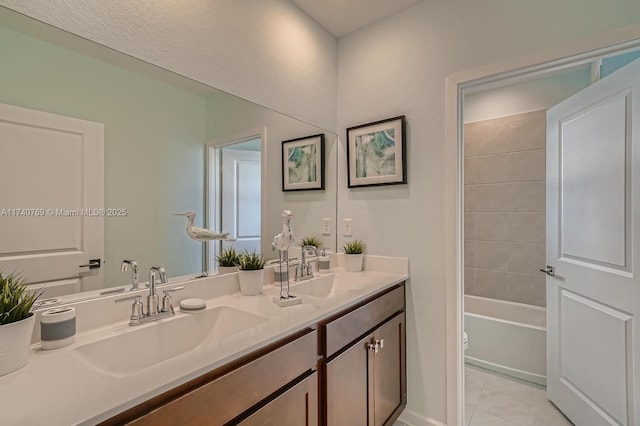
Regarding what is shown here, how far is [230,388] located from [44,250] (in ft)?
2.37

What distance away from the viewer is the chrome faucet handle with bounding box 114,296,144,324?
1.00 m

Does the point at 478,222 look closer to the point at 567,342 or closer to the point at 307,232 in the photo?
the point at 567,342

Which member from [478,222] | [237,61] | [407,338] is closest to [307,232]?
[407,338]

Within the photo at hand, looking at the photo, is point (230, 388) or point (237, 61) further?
point (237, 61)

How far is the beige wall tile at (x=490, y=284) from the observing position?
2830 mm

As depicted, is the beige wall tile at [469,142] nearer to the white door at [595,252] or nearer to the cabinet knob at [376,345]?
the white door at [595,252]

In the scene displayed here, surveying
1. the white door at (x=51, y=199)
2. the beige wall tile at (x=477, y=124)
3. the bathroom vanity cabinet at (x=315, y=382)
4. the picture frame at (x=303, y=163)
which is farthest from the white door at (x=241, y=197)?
the beige wall tile at (x=477, y=124)

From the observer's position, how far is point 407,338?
180cm

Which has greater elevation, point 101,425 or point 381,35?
point 381,35

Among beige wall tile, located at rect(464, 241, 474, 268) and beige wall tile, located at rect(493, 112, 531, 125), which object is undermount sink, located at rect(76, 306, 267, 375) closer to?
beige wall tile, located at rect(464, 241, 474, 268)

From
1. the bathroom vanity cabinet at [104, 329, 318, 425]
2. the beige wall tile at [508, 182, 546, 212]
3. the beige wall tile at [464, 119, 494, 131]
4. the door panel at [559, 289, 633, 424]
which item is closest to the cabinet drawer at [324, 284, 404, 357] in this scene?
the bathroom vanity cabinet at [104, 329, 318, 425]

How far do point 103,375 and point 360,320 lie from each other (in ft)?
3.17

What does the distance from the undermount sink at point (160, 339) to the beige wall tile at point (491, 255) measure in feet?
8.52

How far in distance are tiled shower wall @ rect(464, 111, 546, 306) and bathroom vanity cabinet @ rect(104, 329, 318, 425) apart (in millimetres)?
2460
